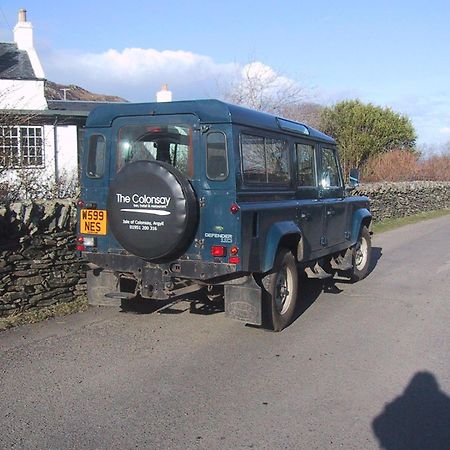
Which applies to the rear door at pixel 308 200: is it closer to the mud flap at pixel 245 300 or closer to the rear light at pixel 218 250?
the mud flap at pixel 245 300

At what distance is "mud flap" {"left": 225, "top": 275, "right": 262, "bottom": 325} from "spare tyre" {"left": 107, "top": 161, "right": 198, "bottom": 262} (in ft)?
2.30

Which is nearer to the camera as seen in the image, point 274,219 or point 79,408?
point 79,408

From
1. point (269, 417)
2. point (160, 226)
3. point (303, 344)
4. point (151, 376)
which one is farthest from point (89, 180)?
point (269, 417)

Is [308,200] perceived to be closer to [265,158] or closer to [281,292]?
[265,158]

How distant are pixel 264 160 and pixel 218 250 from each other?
1247 millimetres

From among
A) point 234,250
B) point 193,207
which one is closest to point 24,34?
point 193,207

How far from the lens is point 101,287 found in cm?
648

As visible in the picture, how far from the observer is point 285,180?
6789mm

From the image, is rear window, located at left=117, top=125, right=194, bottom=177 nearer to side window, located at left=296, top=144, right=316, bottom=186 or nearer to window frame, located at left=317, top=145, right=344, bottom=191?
side window, located at left=296, top=144, right=316, bottom=186

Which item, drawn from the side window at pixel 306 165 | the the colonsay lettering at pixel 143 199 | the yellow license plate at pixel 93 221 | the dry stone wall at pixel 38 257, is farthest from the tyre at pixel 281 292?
the dry stone wall at pixel 38 257

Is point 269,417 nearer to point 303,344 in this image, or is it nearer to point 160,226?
point 303,344

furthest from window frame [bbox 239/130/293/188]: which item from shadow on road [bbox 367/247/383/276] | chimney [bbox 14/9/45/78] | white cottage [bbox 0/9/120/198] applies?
chimney [bbox 14/9/45/78]

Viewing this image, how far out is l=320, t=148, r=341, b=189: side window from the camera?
807cm

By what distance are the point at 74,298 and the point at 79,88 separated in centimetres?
5163
